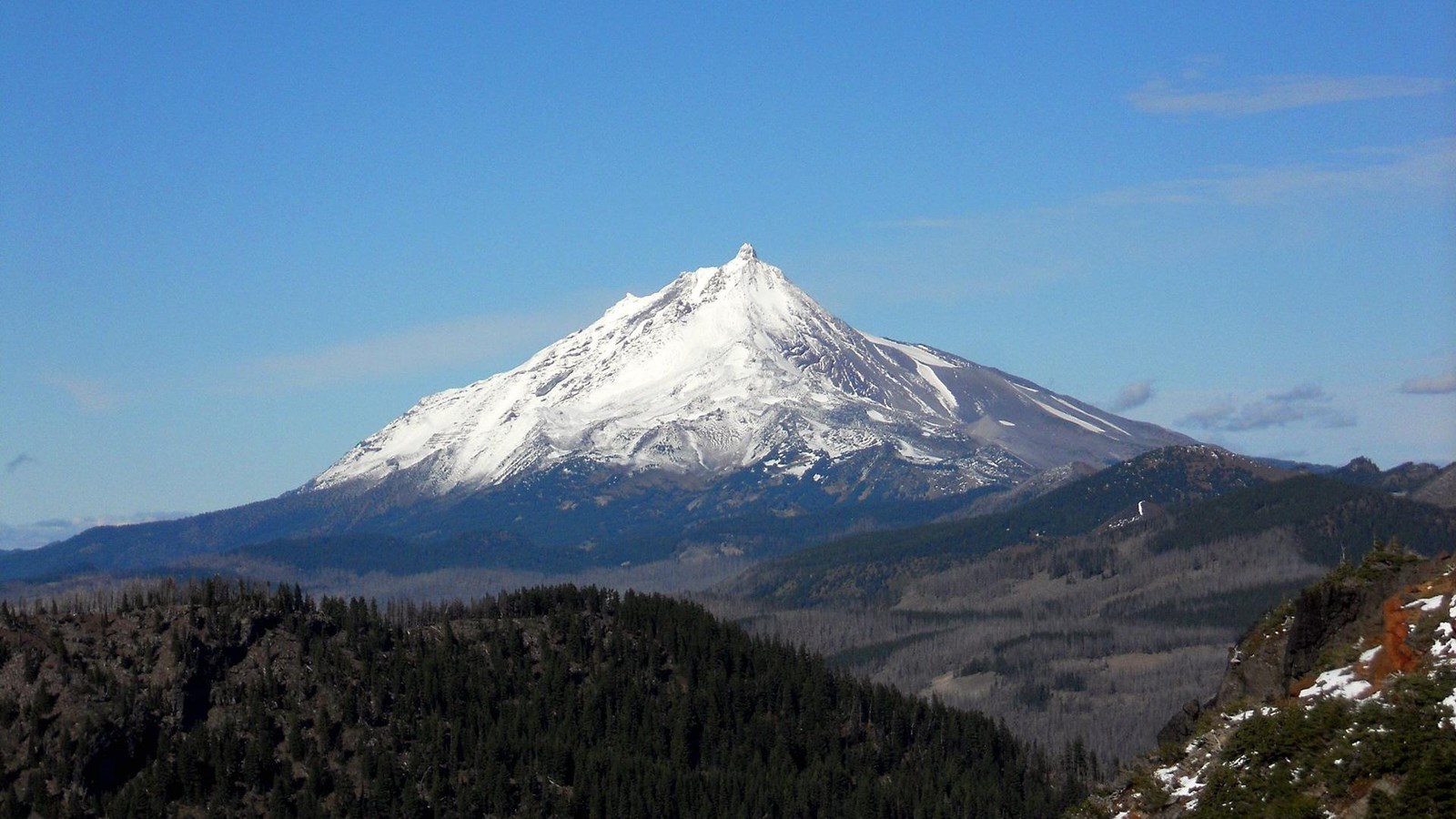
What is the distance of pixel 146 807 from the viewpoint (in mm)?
172125

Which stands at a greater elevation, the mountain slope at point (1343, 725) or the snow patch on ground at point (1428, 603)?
the snow patch on ground at point (1428, 603)

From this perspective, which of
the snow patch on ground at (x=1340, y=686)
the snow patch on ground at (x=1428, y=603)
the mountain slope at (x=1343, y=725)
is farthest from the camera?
the snow patch on ground at (x=1428, y=603)

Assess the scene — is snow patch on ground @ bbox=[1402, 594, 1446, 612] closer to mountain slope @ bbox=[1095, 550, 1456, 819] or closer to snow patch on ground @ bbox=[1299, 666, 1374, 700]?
mountain slope @ bbox=[1095, 550, 1456, 819]

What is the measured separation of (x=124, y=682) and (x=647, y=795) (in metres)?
54.8

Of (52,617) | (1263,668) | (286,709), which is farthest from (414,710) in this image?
(1263,668)

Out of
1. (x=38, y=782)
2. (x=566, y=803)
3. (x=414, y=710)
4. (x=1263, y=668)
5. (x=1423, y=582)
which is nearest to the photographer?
(x=1423, y=582)

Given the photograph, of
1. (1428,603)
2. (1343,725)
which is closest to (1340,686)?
(1428,603)

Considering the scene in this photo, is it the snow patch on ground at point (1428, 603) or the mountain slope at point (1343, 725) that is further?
the snow patch on ground at point (1428, 603)

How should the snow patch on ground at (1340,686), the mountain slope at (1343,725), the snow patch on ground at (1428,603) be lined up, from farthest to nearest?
the snow patch on ground at (1428,603) → the snow patch on ground at (1340,686) → the mountain slope at (1343,725)

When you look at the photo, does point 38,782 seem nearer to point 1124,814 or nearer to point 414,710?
point 414,710

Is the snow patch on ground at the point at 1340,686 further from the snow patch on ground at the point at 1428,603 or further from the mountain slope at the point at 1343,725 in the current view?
the snow patch on ground at the point at 1428,603

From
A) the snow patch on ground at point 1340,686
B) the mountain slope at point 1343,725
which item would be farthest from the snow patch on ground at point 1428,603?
the snow patch on ground at point 1340,686

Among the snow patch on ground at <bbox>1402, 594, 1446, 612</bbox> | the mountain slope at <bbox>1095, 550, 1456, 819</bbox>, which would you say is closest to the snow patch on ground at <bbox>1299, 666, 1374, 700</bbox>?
the mountain slope at <bbox>1095, 550, 1456, 819</bbox>

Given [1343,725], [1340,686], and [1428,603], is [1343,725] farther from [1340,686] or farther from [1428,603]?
[1428,603]
